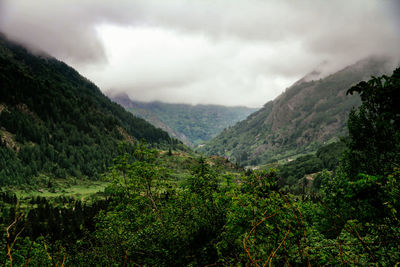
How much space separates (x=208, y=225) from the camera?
17.1 meters

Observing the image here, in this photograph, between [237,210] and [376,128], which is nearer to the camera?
[237,210]

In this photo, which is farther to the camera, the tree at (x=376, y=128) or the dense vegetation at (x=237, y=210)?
the tree at (x=376, y=128)

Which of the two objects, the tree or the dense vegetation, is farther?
the tree

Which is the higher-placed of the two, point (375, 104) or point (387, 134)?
point (375, 104)

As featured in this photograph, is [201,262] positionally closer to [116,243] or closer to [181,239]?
[181,239]

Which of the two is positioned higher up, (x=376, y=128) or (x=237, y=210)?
(x=376, y=128)

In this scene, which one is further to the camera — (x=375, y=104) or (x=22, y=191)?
(x=22, y=191)

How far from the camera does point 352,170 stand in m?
26.8

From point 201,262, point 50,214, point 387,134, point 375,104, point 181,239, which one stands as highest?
point 375,104

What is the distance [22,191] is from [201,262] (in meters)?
216

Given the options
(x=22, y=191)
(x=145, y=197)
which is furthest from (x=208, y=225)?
(x=22, y=191)

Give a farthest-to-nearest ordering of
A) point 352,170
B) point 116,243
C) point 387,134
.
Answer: point 352,170 < point 387,134 < point 116,243

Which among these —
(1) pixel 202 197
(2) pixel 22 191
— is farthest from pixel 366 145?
(2) pixel 22 191

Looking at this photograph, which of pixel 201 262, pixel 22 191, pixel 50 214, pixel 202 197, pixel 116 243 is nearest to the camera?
pixel 201 262
